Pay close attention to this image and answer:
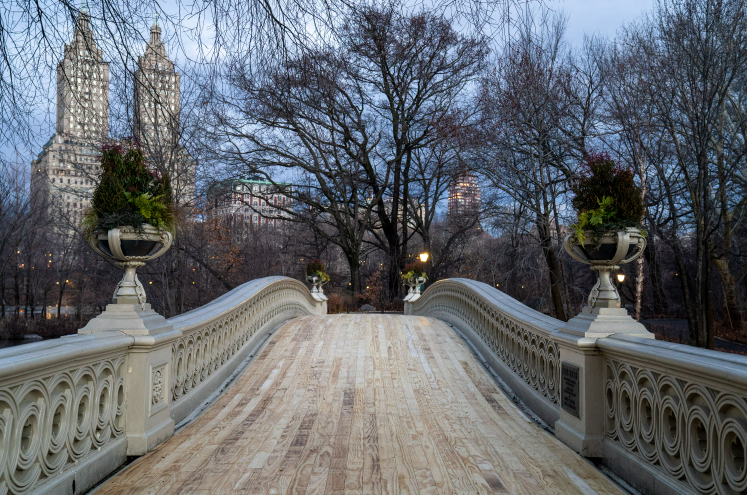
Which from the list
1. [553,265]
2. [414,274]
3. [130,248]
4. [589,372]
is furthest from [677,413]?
[414,274]

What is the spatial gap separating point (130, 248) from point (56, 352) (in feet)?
4.86

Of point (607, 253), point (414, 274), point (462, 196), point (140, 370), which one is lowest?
point (140, 370)

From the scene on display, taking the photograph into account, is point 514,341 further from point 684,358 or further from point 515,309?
point 684,358

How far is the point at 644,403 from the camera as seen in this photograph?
355 cm

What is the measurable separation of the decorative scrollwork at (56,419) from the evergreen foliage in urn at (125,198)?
3.94 feet

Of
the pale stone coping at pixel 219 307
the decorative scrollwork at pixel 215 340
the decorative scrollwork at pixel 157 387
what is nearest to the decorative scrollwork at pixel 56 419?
the decorative scrollwork at pixel 157 387

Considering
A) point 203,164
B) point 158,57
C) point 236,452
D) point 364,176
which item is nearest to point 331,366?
point 236,452

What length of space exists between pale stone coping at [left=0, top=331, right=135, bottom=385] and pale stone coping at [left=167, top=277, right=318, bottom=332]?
1.10m

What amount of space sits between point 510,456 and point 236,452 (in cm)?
226

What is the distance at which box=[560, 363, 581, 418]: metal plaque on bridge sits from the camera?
169 inches

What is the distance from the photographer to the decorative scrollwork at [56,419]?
2709 millimetres

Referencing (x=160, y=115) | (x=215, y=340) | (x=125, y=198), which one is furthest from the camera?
(x=160, y=115)

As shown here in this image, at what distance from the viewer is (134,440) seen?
4086 millimetres

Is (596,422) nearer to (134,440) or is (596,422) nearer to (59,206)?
(134,440)
